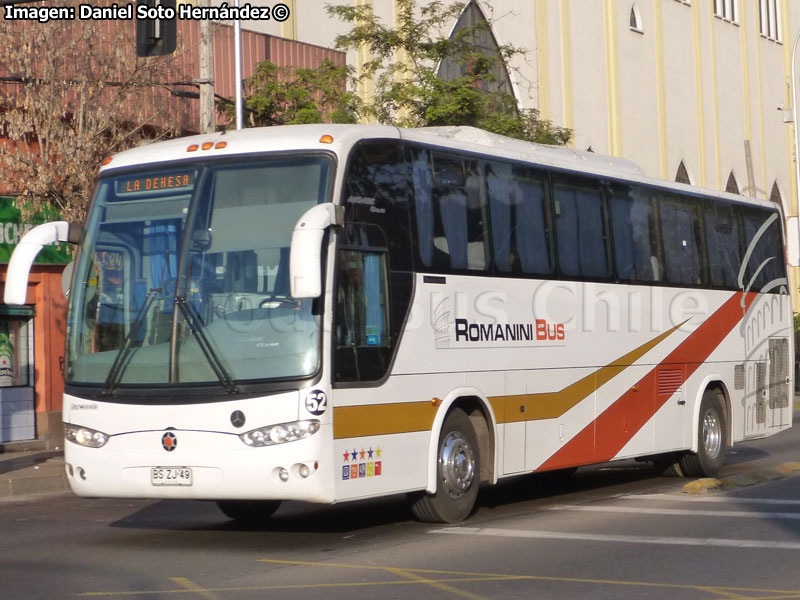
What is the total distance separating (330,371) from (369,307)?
2.67ft

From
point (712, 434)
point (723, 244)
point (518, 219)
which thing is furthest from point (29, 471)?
point (723, 244)

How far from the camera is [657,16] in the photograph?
42156 millimetres

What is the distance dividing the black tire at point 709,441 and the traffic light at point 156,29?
7444 mm

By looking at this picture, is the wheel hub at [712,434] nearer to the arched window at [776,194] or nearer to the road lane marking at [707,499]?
the road lane marking at [707,499]

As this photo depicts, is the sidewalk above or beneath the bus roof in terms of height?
beneath

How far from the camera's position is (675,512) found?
1216 cm

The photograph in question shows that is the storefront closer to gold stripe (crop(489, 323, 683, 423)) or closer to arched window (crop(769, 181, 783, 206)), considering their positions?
gold stripe (crop(489, 323, 683, 423))

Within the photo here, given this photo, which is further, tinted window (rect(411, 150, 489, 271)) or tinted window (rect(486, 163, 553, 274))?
tinted window (rect(486, 163, 553, 274))

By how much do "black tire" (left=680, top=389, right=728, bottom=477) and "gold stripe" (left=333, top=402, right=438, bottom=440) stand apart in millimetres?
5683

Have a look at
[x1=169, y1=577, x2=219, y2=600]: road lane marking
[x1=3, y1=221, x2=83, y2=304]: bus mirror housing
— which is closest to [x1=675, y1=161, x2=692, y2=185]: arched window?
[x1=3, y1=221, x2=83, y2=304]: bus mirror housing

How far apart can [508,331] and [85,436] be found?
3.99m

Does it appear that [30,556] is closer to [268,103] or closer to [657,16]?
[268,103]

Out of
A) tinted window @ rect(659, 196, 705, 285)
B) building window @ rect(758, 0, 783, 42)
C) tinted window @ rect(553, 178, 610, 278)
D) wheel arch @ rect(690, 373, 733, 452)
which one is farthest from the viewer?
building window @ rect(758, 0, 783, 42)

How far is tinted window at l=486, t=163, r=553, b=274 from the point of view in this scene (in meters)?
12.5
